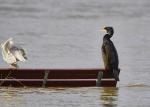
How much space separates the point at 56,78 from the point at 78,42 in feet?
43.6

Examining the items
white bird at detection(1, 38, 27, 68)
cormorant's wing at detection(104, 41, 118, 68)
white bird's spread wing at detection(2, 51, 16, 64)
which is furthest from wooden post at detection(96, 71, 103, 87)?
white bird's spread wing at detection(2, 51, 16, 64)

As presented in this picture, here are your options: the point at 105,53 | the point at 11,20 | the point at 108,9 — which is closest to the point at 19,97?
the point at 105,53

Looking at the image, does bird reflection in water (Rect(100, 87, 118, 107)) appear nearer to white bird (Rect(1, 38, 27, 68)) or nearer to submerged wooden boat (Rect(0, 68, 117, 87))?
submerged wooden boat (Rect(0, 68, 117, 87))

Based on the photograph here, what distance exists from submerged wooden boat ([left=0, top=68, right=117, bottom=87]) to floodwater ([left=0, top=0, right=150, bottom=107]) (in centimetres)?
15

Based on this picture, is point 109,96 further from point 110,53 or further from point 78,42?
point 78,42

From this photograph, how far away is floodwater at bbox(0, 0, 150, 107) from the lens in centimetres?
1923

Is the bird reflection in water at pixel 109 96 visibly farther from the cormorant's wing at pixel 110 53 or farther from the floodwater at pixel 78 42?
the cormorant's wing at pixel 110 53

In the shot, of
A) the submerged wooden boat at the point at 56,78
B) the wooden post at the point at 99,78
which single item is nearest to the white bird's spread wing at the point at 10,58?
the submerged wooden boat at the point at 56,78

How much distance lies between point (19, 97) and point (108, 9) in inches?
1430

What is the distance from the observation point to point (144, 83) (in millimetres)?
21969

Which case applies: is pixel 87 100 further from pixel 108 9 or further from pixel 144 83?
pixel 108 9

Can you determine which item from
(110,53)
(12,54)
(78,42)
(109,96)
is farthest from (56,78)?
(78,42)

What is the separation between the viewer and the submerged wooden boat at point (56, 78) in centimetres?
1956

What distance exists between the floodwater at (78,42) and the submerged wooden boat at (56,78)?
0.15 meters
